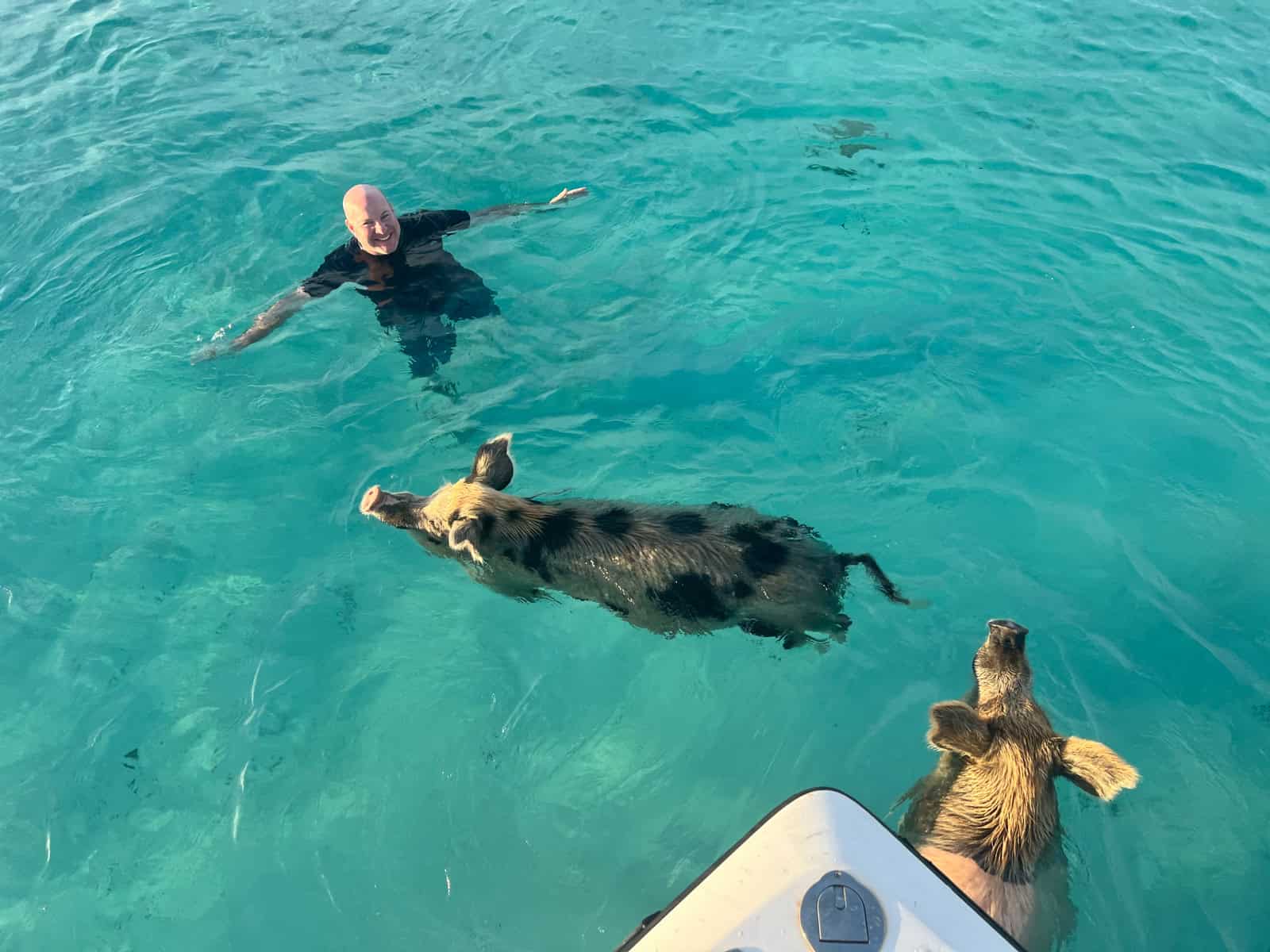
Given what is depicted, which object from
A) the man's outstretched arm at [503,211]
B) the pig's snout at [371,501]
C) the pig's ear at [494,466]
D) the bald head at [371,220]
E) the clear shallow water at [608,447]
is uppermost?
the bald head at [371,220]

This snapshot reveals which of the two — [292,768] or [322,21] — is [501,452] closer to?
[292,768]

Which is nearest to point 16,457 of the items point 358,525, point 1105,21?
point 358,525

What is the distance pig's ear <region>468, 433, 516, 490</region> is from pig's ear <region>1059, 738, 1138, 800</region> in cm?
425

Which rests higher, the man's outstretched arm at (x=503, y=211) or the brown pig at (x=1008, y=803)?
the man's outstretched arm at (x=503, y=211)

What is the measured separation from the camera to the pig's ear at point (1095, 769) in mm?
4323

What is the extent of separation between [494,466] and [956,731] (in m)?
3.75

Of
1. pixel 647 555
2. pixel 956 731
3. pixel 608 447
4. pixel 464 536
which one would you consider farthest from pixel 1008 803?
pixel 608 447

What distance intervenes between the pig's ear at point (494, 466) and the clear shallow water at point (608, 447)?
1207 millimetres

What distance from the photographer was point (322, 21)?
1434 centimetres

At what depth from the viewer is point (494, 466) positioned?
631 centimetres

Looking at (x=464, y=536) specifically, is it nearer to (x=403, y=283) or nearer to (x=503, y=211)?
(x=403, y=283)

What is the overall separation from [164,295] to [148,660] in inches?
195

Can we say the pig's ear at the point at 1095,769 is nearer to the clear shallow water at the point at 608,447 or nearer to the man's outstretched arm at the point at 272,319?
the clear shallow water at the point at 608,447

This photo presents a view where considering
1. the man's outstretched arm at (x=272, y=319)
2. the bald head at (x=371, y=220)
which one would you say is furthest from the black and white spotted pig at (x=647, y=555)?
the bald head at (x=371, y=220)
